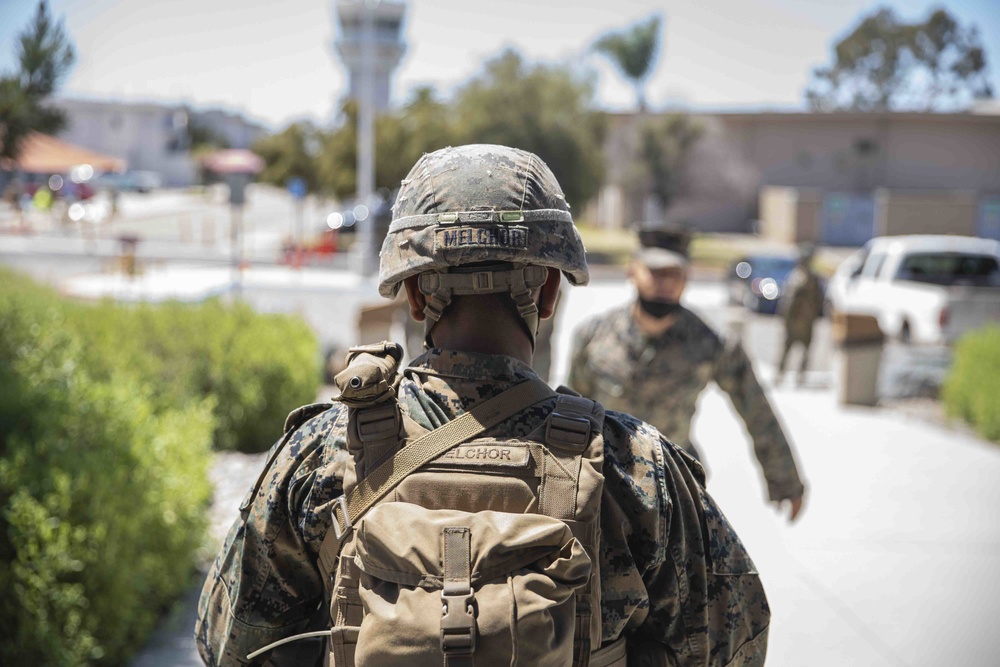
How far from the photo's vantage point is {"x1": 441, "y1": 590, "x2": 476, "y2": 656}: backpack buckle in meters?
1.51

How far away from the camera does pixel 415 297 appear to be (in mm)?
1938

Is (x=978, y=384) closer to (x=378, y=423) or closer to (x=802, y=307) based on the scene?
(x=802, y=307)

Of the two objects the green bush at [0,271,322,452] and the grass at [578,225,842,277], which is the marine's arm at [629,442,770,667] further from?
the grass at [578,225,842,277]

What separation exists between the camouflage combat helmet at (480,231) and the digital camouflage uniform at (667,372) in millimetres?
2472

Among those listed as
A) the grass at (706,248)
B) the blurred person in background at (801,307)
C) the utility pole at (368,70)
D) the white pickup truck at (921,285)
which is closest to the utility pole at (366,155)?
the utility pole at (368,70)

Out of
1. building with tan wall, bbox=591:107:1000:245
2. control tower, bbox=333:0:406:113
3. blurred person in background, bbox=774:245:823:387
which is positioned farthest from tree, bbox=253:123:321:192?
blurred person in background, bbox=774:245:823:387

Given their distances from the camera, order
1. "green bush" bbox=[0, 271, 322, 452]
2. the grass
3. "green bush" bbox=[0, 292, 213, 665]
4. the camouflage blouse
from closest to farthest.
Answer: the camouflage blouse, "green bush" bbox=[0, 292, 213, 665], "green bush" bbox=[0, 271, 322, 452], the grass

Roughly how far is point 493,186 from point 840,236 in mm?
42258

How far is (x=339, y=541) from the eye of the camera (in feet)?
5.64

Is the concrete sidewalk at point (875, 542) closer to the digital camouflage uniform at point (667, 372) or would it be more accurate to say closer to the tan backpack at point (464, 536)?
the digital camouflage uniform at point (667, 372)

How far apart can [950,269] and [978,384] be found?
274 inches

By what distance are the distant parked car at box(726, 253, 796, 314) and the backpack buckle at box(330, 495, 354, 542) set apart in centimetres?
2150

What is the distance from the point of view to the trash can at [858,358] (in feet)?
35.7

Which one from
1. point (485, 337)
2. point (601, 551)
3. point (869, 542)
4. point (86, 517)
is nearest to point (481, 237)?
point (485, 337)
